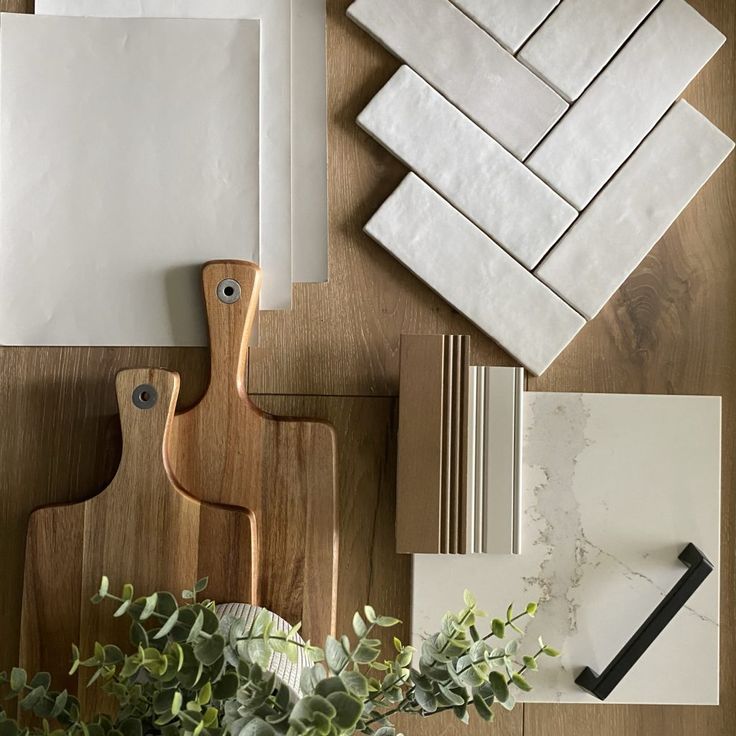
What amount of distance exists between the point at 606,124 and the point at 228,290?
1.22 ft

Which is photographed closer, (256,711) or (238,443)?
(256,711)

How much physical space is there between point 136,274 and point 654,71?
19.7 inches

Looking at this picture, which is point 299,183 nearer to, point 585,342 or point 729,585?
point 585,342

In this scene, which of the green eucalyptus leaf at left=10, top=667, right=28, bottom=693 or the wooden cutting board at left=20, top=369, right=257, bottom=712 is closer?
the green eucalyptus leaf at left=10, top=667, right=28, bottom=693

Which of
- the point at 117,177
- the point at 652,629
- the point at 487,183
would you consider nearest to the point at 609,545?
the point at 652,629

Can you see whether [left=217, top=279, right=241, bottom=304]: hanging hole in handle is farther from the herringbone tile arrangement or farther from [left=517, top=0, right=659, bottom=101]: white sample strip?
[left=517, top=0, right=659, bottom=101]: white sample strip

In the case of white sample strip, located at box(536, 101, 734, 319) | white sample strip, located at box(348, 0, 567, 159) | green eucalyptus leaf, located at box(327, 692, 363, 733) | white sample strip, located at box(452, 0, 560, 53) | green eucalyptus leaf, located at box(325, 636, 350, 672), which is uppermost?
white sample strip, located at box(452, 0, 560, 53)

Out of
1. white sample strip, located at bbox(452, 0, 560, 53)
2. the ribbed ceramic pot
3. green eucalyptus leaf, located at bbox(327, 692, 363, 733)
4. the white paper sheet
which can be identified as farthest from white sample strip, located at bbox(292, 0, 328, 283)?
green eucalyptus leaf, located at bbox(327, 692, 363, 733)

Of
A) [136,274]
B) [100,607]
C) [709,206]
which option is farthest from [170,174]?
[709,206]

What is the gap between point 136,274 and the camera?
764mm

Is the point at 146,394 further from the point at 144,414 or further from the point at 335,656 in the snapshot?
the point at 335,656

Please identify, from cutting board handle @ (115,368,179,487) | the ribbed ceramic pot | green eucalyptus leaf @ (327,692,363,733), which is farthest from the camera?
cutting board handle @ (115,368,179,487)

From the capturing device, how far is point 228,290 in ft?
2.44

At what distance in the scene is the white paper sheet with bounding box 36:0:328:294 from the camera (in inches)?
30.6
